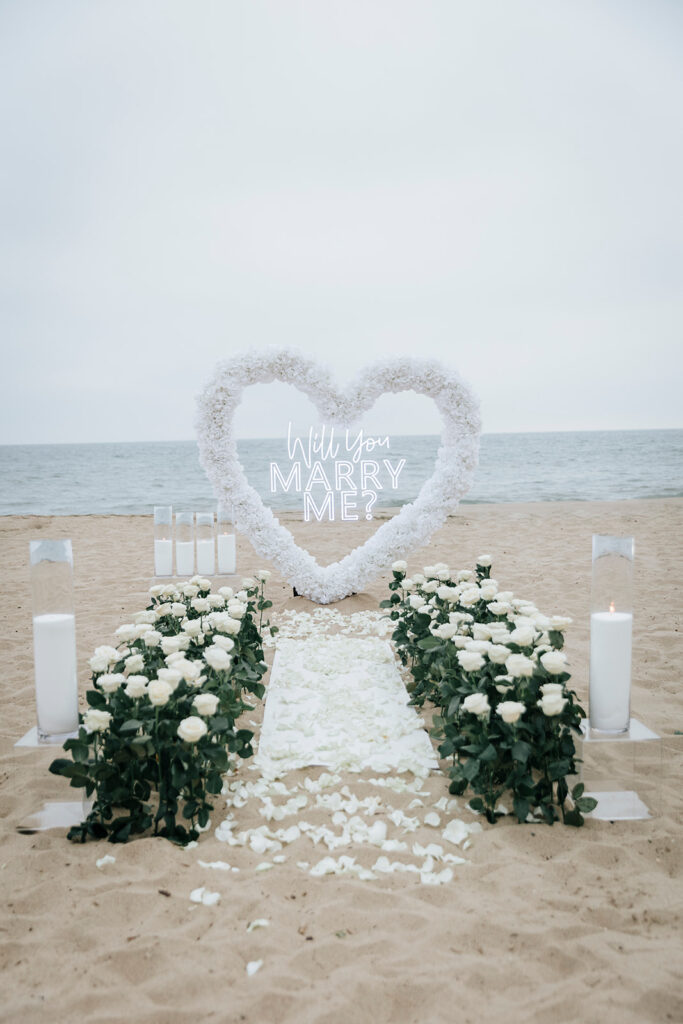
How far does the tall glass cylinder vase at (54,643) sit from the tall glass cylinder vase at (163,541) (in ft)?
10.2

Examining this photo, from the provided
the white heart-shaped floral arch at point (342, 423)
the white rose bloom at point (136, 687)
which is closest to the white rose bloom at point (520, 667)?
the white rose bloom at point (136, 687)

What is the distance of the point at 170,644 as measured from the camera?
10.7ft

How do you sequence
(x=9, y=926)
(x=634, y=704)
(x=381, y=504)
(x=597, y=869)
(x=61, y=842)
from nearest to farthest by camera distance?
1. (x=9, y=926)
2. (x=597, y=869)
3. (x=61, y=842)
4. (x=634, y=704)
5. (x=381, y=504)

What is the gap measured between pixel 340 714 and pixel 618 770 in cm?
169

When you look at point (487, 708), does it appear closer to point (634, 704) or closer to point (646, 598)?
point (634, 704)

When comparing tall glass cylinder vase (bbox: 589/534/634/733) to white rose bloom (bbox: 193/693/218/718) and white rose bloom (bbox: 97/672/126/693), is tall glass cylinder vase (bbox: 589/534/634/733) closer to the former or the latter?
white rose bloom (bbox: 193/693/218/718)

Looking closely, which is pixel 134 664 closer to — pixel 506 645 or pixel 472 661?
pixel 472 661

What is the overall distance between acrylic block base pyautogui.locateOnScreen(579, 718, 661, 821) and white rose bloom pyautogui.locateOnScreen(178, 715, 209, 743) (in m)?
1.60

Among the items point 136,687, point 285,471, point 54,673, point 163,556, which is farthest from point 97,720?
point 285,471

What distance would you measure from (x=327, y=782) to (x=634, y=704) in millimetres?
2136

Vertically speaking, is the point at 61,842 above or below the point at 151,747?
below

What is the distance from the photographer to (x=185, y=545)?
247 inches

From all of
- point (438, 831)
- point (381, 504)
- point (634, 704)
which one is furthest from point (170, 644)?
point (381, 504)

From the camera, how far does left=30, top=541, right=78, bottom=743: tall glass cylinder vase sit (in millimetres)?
2959
